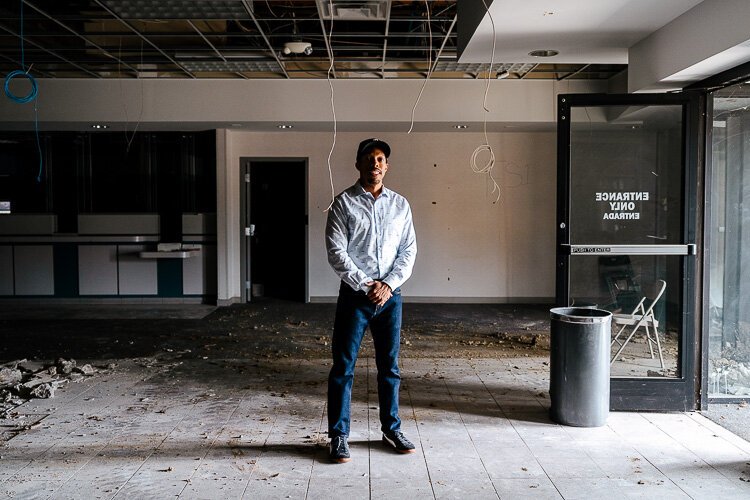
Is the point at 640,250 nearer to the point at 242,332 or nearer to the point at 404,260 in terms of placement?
the point at 404,260

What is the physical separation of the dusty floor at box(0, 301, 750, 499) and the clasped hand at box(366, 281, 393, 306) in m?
0.90

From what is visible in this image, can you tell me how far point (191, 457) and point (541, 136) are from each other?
7.94m

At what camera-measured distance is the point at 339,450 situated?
356 cm

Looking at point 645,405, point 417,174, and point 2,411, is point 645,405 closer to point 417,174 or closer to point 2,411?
point 2,411

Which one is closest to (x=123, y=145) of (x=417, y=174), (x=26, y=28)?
(x=26, y=28)

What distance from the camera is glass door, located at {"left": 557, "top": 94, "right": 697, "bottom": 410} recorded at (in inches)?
177

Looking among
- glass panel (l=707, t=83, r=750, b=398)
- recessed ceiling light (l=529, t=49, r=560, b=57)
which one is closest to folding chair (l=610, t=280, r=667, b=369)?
glass panel (l=707, t=83, r=750, b=398)

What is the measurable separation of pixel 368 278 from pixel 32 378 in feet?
11.7

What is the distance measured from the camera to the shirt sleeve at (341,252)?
350cm

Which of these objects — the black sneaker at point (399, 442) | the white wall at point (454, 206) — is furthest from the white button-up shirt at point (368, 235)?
the white wall at point (454, 206)

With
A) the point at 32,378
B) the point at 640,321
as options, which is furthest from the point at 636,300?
the point at 32,378

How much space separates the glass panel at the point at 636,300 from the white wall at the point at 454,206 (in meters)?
4.54

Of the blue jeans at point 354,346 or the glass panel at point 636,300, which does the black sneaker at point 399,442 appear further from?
the glass panel at point 636,300

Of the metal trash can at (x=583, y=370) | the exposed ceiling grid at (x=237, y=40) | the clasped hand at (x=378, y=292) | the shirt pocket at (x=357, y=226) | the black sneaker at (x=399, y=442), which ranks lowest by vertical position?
the black sneaker at (x=399, y=442)
